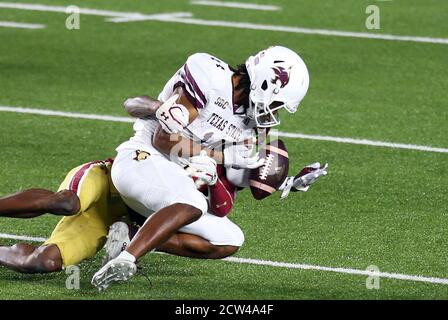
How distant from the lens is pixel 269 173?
20.3 ft

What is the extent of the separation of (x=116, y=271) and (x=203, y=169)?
66 centimetres

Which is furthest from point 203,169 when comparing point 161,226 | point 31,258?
point 31,258

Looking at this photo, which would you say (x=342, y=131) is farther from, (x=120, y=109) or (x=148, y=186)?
(x=148, y=186)

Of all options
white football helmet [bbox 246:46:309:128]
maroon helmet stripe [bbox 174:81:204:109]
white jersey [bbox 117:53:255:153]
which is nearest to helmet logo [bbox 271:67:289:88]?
white football helmet [bbox 246:46:309:128]

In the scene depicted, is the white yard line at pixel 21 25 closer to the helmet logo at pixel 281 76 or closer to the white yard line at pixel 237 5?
the white yard line at pixel 237 5

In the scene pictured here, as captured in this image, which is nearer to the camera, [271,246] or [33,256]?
[33,256]

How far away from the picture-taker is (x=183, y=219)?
5828 millimetres

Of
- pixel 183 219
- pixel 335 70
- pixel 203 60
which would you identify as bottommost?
pixel 335 70

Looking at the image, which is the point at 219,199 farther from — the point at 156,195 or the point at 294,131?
the point at 294,131

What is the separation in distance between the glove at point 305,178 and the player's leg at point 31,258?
3.81 feet

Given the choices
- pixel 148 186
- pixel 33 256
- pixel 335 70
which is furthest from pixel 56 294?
pixel 335 70

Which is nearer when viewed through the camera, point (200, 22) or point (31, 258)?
point (31, 258)

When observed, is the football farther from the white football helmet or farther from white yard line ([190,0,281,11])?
white yard line ([190,0,281,11])
